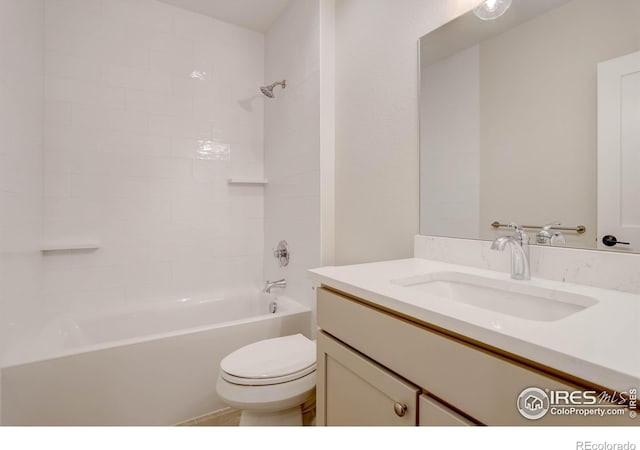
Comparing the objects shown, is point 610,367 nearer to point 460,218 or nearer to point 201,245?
point 460,218

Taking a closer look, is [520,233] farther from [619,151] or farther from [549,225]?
[619,151]

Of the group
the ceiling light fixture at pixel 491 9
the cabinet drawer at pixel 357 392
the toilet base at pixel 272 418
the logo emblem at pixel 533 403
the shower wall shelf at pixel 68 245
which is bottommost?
the toilet base at pixel 272 418

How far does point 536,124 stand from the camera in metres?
1.01

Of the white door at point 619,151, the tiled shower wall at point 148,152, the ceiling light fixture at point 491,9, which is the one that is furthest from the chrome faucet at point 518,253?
the tiled shower wall at point 148,152

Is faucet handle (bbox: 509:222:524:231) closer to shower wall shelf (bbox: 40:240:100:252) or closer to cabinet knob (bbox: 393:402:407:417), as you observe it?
cabinet knob (bbox: 393:402:407:417)

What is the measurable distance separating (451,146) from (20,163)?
1996mm

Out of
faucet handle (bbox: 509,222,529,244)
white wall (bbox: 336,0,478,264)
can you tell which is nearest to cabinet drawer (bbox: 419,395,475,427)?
faucet handle (bbox: 509,222,529,244)

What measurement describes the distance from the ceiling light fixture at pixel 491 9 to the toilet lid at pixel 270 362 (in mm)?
1497

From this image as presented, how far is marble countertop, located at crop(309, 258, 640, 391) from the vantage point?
1.41ft

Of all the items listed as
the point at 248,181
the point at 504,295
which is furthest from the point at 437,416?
the point at 248,181

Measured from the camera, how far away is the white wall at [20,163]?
1.33 m

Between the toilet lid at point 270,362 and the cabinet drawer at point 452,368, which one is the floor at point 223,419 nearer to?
the toilet lid at point 270,362

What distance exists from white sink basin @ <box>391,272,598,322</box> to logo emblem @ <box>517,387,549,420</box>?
1.27ft

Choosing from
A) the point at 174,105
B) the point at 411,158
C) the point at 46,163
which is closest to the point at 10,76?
the point at 46,163
